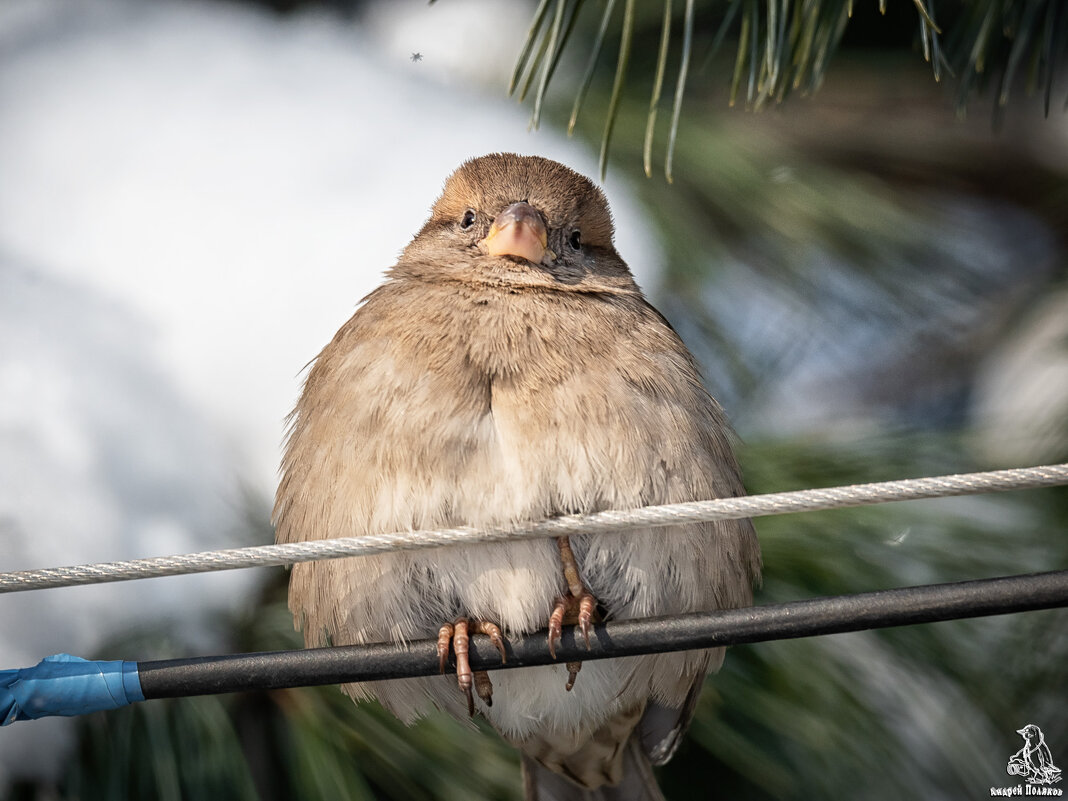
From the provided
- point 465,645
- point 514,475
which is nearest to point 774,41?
point 514,475

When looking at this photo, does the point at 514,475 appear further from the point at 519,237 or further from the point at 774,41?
the point at 774,41

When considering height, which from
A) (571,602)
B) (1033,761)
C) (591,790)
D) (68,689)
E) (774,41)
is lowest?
(591,790)

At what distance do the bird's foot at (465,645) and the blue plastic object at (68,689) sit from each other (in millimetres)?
404

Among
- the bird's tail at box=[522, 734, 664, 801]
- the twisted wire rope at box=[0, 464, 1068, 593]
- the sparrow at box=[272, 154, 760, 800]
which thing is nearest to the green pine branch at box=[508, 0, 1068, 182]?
the sparrow at box=[272, 154, 760, 800]

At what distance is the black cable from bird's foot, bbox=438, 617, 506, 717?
18 cm

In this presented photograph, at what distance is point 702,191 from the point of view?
253 centimetres

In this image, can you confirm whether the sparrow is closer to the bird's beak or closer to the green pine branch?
the bird's beak

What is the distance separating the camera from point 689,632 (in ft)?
4.02

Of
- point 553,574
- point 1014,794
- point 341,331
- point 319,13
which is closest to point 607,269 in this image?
point 341,331

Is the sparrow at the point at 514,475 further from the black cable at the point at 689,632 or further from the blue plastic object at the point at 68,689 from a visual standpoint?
the blue plastic object at the point at 68,689

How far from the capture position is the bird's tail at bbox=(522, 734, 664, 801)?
6.68 feet

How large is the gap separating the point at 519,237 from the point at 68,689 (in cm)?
104

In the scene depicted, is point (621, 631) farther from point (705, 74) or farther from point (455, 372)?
point (705, 74)

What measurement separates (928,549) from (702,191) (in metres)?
0.94
